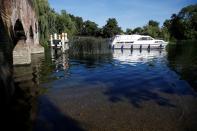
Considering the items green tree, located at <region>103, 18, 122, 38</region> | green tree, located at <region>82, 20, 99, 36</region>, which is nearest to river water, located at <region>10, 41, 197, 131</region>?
green tree, located at <region>103, 18, 122, 38</region>

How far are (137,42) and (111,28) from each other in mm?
75576

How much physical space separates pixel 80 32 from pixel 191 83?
123110 millimetres

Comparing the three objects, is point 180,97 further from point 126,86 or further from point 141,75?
point 141,75

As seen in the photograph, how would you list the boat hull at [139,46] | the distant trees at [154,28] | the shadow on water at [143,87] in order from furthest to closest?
the distant trees at [154,28]
the boat hull at [139,46]
the shadow on water at [143,87]

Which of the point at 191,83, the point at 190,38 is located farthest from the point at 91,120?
the point at 190,38

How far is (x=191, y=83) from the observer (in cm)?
1522

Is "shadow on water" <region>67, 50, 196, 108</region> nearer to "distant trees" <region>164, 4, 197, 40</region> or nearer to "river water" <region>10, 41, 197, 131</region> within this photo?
"river water" <region>10, 41, 197, 131</region>

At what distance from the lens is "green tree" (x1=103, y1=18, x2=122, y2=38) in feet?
403

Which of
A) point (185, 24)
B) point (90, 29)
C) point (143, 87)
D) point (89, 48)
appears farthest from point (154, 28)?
point (143, 87)

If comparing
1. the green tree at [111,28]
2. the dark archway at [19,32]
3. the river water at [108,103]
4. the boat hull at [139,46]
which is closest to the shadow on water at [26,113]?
the river water at [108,103]

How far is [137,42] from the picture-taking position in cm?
4981

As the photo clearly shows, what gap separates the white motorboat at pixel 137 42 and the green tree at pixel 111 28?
70508mm

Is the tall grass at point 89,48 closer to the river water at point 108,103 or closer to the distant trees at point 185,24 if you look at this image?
the river water at point 108,103

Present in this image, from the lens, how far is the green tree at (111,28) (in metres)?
123
